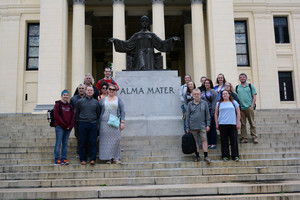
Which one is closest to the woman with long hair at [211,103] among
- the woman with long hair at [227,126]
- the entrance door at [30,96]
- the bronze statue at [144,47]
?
the woman with long hair at [227,126]

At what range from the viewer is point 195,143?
7.52 m

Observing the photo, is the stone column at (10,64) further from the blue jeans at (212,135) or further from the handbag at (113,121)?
the blue jeans at (212,135)

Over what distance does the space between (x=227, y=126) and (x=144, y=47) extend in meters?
4.76

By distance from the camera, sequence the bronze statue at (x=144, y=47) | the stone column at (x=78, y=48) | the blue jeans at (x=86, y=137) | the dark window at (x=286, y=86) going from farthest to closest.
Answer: the dark window at (x=286, y=86) → the stone column at (x=78, y=48) → the bronze statue at (x=144, y=47) → the blue jeans at (x=86, y=137)

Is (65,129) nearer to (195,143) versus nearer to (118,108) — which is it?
(118,108)

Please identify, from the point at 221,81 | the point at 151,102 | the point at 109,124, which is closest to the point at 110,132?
the point at 109,124

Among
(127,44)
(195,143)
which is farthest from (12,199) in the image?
(127,44)

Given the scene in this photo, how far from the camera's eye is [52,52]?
21234mm

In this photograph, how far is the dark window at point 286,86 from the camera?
80.5ft

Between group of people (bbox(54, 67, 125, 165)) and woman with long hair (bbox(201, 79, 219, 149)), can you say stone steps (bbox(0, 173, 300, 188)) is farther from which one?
woman with long hair (bbox(201, 79, 219, 149))

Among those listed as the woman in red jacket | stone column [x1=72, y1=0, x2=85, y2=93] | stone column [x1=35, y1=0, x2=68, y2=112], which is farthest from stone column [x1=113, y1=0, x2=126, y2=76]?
the woman in red jacket

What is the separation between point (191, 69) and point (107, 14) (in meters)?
8.36

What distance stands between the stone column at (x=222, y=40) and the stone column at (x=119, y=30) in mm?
6266

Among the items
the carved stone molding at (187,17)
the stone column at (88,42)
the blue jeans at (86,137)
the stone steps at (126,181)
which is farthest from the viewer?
the carved stone molding at (187,17)
